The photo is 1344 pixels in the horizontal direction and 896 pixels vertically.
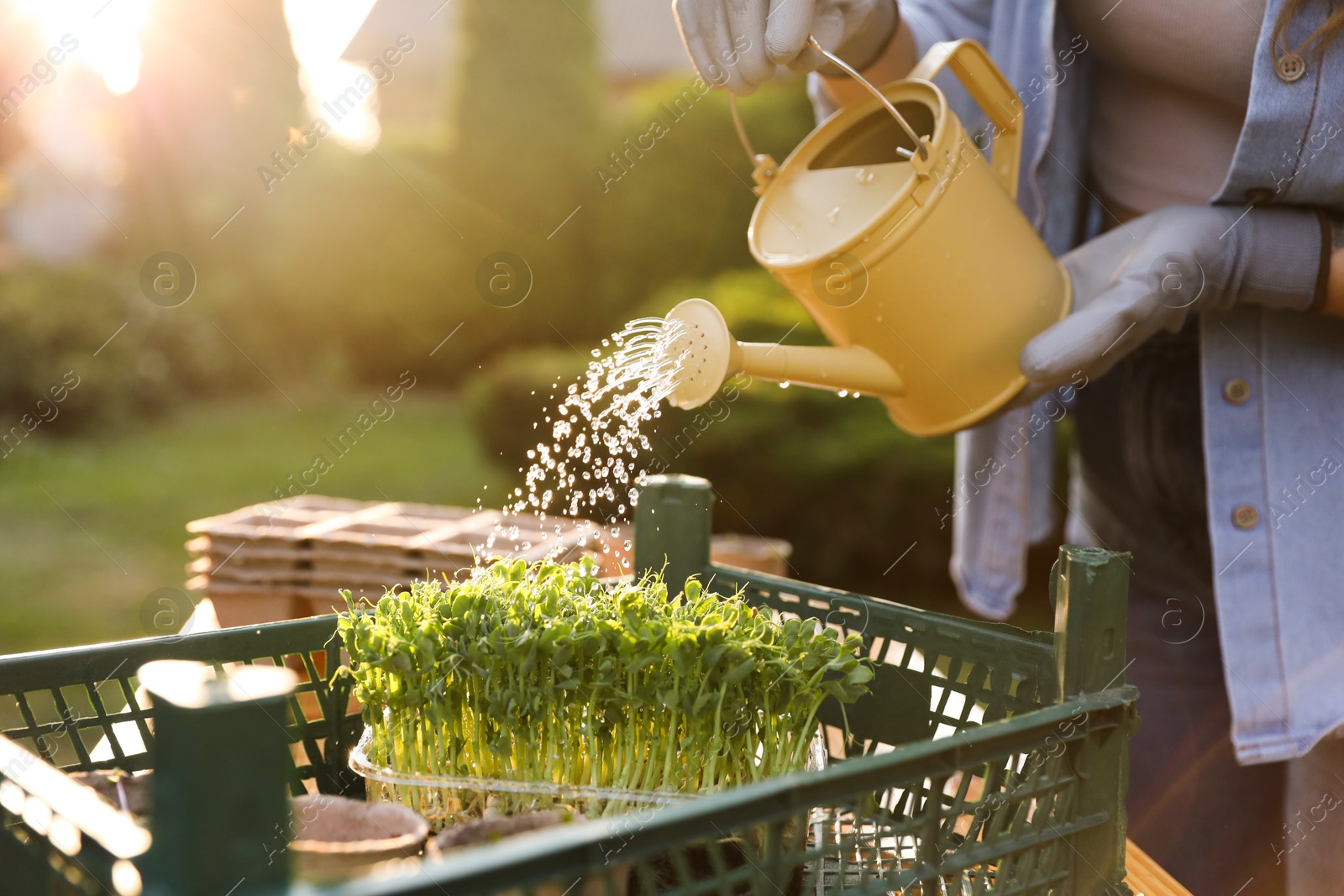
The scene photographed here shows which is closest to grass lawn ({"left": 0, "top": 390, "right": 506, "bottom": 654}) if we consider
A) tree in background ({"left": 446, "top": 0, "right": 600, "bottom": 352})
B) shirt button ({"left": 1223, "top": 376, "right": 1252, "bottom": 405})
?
tree in background ({"left": 446, "top": 0, "right": 600, "bottom": 352})

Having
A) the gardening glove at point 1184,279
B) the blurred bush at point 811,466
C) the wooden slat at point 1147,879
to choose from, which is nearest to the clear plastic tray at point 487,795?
the wooden slat at point 1147,879

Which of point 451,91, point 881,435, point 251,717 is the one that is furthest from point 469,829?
point 451,91

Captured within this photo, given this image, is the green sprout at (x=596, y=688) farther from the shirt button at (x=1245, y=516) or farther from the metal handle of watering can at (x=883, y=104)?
the shirt button at (x=1245, y=516)

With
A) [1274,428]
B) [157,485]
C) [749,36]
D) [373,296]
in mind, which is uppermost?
[373,296]

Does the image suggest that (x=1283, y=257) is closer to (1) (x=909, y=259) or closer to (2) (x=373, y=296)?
(1) (x=909, y=259)

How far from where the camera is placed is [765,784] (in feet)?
1.98

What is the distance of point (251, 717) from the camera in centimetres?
46

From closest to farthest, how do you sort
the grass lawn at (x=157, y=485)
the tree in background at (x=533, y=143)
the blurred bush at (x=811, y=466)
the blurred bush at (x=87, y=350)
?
the blurred bush at (x=811, y=466), the grass lawn at (x=157, y=485), the blurred bush at (x=87, y=350), the tree in background at (x=533, y=143)

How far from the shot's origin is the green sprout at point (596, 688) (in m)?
1.00

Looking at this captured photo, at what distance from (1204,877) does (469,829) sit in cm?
144

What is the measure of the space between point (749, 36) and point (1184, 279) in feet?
1.98

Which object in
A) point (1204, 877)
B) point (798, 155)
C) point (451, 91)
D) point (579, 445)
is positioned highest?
point (451, 91)

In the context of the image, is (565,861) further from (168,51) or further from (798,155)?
(168,51)

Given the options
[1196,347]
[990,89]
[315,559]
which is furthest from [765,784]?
[315,559]
